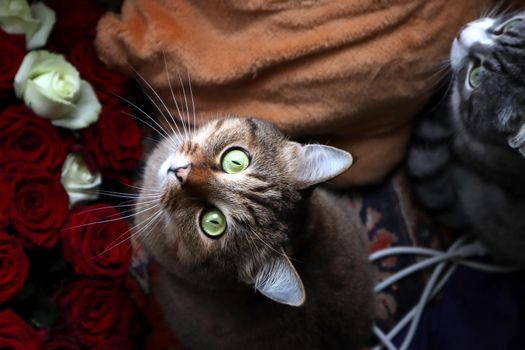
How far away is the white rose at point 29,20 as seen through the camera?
52.6 inches

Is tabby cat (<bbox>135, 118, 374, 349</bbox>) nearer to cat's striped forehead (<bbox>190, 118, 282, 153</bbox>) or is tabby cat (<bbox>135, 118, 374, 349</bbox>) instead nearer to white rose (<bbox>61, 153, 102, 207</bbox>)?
cat's striped forehead (<bbox>190, 118, 282, 153</bbox>)

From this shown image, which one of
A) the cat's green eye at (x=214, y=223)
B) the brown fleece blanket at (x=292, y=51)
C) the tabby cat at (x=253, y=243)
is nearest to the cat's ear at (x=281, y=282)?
the tabby cat at (x=253, y=243)

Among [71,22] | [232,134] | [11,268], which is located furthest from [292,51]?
[11,268]

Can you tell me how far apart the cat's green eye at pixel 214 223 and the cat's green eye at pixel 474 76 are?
2.42ft

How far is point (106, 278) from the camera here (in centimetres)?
131

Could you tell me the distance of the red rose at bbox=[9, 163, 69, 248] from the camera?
1.21 meters

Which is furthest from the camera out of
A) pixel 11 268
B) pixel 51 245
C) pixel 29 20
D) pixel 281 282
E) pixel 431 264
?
pixel 431 264

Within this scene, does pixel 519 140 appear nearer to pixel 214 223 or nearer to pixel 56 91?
pixel 214 223

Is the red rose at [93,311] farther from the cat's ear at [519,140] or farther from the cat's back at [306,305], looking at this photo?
the cat's ear at [519,140]

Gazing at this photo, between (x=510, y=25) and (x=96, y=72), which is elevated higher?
(x=510, y=25)

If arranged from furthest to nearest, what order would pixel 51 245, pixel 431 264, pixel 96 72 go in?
pixel 431 264
pixel 96 72
pixel 51 245

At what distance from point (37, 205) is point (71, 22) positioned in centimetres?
53

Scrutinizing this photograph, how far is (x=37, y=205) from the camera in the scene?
1239 mm

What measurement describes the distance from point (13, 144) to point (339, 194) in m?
0.93
